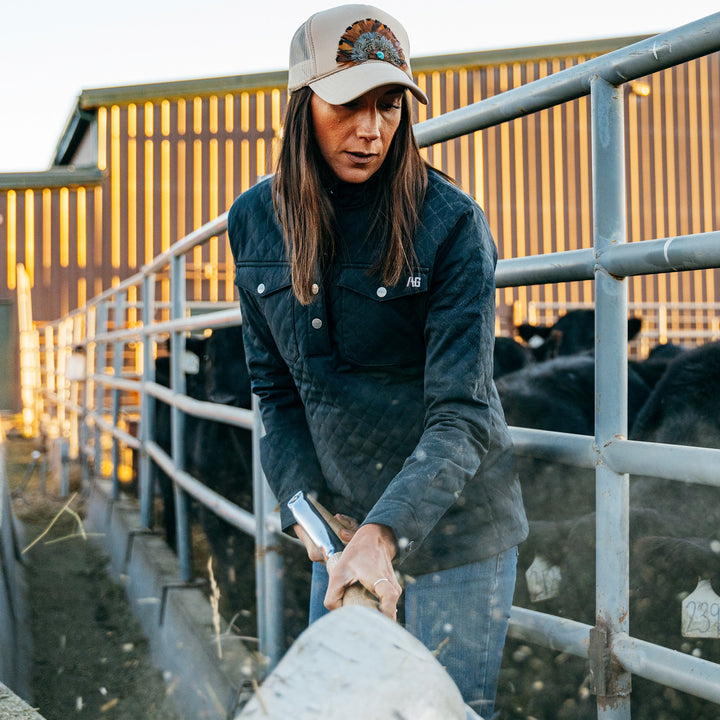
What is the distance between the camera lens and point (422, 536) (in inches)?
51.3

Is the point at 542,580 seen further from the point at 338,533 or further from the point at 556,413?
the point at 556,413

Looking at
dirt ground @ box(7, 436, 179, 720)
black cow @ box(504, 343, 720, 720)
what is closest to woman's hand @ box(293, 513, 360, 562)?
black cow @ box(504, 343, 720, 720)

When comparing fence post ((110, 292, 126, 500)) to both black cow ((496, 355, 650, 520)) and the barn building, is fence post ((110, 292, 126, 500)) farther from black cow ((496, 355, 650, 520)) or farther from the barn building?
the barn building

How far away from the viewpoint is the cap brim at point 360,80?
141cm

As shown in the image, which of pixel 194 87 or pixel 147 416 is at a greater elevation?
pixel 194 87

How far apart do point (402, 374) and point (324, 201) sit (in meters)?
0.33

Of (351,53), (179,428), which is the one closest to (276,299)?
(351,53)

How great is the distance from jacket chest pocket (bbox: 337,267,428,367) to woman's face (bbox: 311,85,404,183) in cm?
18

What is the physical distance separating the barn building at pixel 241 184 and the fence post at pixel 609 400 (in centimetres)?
1193

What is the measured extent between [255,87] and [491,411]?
556 inches

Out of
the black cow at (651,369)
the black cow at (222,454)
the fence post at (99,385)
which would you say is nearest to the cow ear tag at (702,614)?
the black cow at (222,454)

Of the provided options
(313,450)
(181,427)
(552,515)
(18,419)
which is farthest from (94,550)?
(18,419)

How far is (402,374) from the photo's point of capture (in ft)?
5.17

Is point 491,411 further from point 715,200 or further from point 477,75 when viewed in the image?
point 715,200
